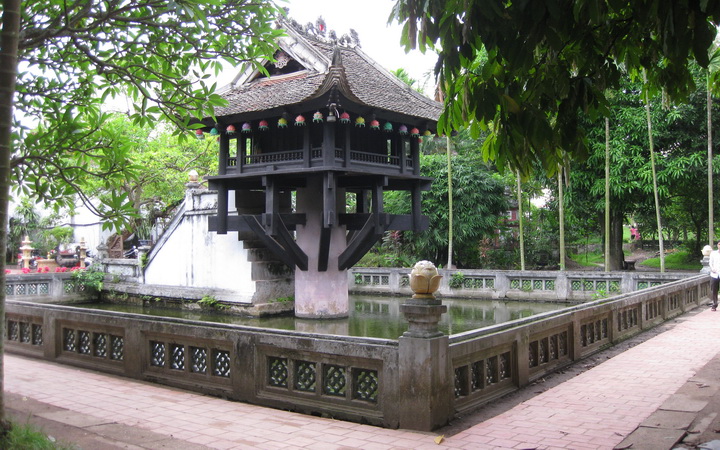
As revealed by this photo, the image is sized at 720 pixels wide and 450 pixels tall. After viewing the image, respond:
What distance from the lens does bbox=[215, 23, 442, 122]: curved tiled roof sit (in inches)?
523

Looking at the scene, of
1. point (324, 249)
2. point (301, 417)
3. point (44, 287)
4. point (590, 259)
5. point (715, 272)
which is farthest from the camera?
point (590, 259)

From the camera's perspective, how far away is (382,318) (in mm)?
15195

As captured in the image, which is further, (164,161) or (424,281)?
(164,161)

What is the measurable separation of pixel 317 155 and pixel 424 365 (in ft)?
31.9

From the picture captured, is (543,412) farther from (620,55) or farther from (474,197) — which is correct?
(474,197)

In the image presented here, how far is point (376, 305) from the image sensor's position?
1788 cm

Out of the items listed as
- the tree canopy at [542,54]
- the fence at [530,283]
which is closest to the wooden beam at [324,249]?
the fence at [530,283]

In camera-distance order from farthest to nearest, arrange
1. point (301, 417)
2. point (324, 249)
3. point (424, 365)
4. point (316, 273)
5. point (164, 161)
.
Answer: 1. point (164, 161)
2. point (316, 273)
3. point (324, 249)
4. point (301, 417)
5. point (424, 365)

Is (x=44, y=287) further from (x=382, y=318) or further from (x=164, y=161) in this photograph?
(x=382, y=318)

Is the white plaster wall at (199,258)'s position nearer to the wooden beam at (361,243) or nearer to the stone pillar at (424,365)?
the wooden beam at (361,243)

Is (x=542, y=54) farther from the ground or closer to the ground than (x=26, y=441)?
farther from the ground

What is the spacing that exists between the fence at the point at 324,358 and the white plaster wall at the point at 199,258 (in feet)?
28.4

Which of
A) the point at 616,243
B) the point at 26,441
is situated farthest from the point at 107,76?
the point at 616,243

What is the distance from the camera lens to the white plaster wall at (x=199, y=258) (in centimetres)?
1725
